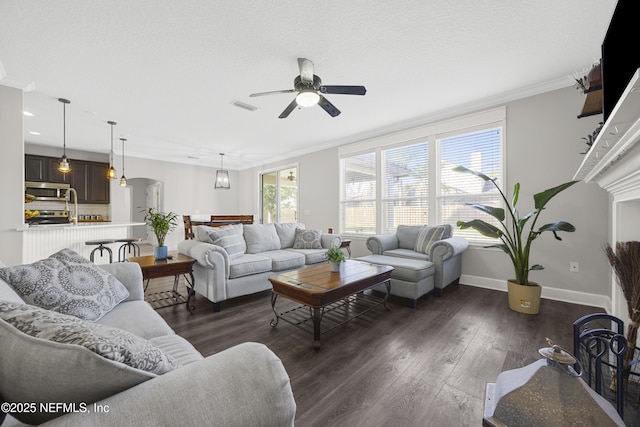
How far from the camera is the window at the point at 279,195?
23.3ft

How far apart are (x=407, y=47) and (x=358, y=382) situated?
2.89 m

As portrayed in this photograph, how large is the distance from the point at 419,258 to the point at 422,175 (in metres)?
1.62

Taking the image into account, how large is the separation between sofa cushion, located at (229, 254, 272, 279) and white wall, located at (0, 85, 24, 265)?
262 cm

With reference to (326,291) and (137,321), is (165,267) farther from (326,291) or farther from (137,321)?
(326,291)

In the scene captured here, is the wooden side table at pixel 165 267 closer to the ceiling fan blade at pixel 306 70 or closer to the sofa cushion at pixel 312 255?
the sofa cushion at pixel 312 255

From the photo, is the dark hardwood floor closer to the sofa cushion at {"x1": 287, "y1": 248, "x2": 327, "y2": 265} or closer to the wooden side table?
the wooden side table

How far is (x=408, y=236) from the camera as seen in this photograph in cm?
406

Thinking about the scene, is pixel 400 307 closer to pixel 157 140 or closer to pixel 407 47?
pixel 407 47

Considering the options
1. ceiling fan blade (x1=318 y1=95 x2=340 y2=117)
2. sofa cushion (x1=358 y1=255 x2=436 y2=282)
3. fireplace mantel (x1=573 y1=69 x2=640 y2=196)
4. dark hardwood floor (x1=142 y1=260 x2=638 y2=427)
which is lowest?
dark hardwood floor (x1=142 y1=260 x2=638 y2=427)

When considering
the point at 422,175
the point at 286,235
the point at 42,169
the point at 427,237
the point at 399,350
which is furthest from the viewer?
the point at 42,169

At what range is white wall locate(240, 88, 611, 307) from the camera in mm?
2908

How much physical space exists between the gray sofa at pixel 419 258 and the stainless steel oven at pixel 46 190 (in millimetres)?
7053

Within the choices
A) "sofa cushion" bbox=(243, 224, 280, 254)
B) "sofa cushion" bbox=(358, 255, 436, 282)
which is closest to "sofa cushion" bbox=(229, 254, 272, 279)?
"sofa cushion" bbox=(243, 224, 280, 254)

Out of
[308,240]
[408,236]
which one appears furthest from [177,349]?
[408,236]
